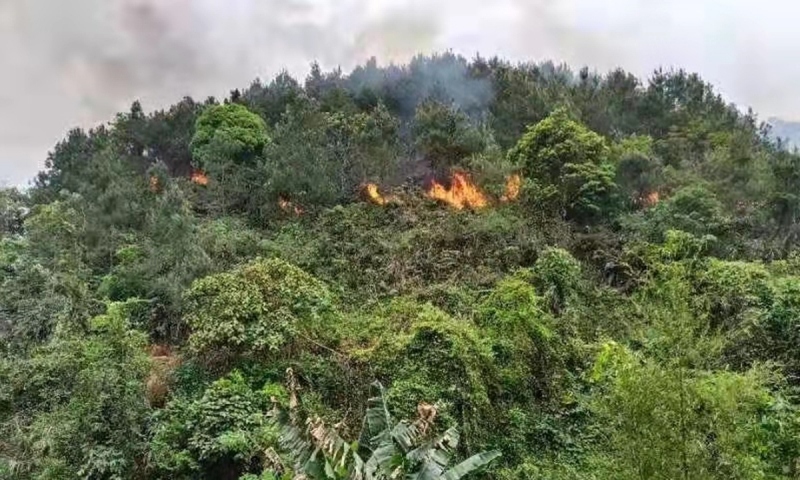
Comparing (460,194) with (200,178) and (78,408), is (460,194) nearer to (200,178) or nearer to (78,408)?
(200,178)

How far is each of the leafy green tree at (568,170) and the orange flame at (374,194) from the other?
4.73 meters

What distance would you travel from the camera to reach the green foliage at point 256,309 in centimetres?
1285

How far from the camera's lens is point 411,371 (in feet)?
40.9

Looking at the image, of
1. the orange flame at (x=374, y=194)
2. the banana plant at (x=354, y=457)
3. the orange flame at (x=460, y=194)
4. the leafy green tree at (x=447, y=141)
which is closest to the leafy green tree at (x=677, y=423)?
the banana plant at (x=354, y=457)

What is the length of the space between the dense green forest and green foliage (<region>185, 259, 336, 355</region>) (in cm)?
6

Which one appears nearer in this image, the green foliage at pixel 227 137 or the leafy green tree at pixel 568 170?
the leafy green tree at pixel 568 170

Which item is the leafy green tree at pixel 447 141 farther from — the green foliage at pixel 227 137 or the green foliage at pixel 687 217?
the green foliage at pixel 687 217

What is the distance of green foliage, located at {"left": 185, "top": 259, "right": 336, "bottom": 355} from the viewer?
12852 millimetres

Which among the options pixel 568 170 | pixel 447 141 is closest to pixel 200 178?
pixel 447 141

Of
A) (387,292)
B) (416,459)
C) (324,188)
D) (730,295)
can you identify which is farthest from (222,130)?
(416,459)

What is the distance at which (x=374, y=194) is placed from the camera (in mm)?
22094

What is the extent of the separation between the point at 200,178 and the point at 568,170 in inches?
557

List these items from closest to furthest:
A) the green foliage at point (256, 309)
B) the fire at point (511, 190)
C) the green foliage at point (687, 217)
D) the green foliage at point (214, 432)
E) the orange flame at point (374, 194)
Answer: the green foliage at point (214, 432), the green foliage at point (256, 309), the green foliage at point (687, 217), the fire at point (511, 190), the orange flame at point (374, 194)

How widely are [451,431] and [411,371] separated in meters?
4.47
